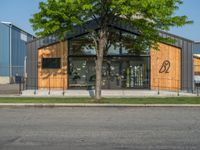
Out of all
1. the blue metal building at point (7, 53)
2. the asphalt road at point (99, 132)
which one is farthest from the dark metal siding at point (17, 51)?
the asphalt road at point (99, 132)

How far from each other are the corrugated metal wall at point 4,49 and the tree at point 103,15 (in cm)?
2736

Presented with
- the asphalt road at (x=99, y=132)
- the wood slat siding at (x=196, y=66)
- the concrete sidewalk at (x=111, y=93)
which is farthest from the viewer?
the wood slat siding at (x=196, y=66)

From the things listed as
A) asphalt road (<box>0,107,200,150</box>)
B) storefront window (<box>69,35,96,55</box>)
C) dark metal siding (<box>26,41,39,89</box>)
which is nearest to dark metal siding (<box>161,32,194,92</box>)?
storefront window (<box>69,35,96,55</box>)

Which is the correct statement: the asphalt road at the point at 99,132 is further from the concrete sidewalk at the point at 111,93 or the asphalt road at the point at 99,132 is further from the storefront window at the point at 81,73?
the storefront window at the point at 81,73

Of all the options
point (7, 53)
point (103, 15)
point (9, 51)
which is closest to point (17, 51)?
point (9, 51)

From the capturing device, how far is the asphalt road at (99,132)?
1055 centimetres

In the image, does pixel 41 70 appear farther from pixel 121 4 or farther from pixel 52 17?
pixel 121 4

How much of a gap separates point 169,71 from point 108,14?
9131 mm

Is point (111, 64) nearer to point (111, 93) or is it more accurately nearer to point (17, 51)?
point (111, 93)

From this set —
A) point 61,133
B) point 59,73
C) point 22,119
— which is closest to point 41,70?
point 59,73

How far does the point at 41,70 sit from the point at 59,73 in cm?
135

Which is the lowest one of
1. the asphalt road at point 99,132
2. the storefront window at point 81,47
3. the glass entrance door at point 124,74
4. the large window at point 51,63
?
the asphalt road at point 99,132

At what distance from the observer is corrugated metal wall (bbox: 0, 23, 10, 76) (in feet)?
173

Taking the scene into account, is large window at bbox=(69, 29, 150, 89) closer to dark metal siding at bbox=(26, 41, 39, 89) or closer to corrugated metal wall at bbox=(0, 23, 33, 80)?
dark metal siding at bbox=(26, 41, 39, 89)
